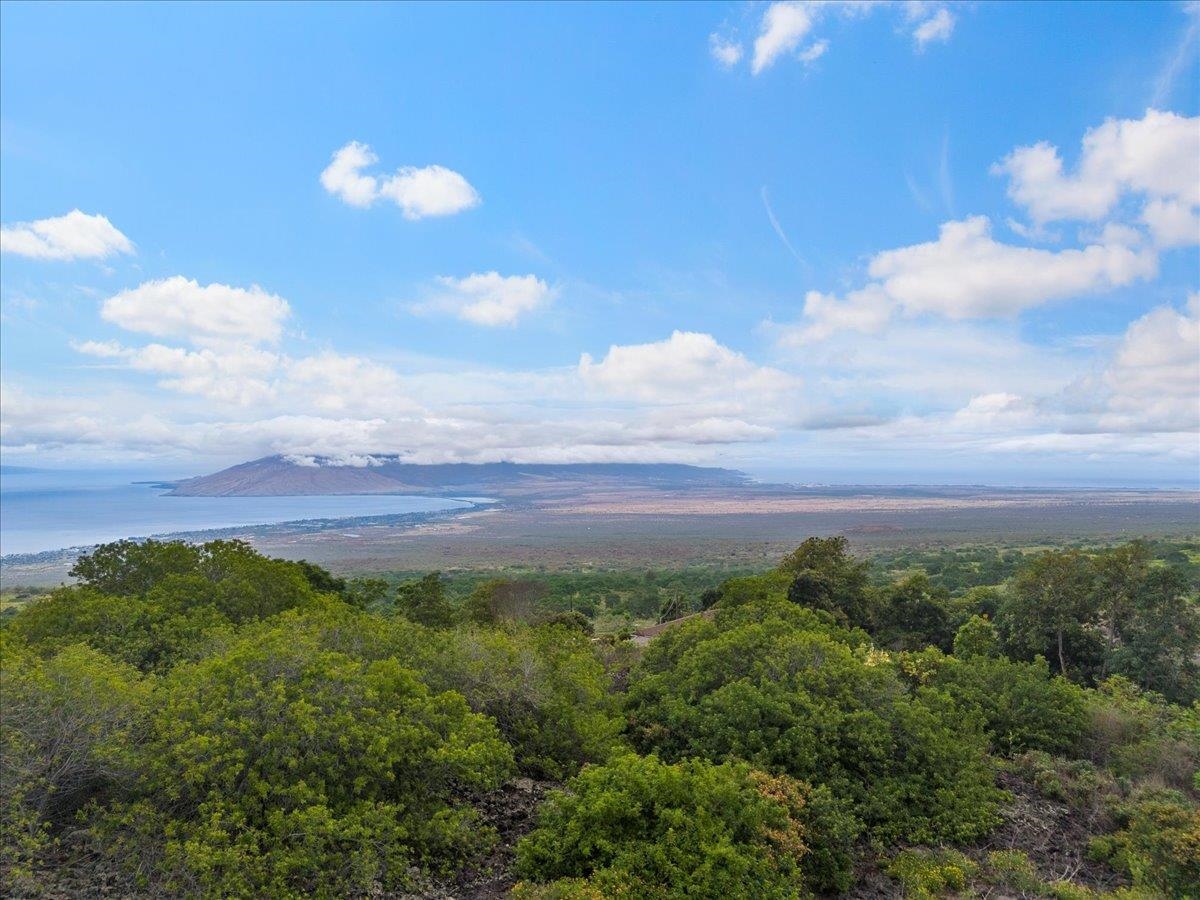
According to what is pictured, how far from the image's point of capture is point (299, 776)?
9.91 m

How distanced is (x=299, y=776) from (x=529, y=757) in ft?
17.5

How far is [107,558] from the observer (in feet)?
72.3

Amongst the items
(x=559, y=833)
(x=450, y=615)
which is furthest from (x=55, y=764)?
(x=450, y=615)

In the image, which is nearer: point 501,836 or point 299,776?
point 299,776

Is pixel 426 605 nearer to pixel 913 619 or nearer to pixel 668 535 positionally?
pixel 913 619

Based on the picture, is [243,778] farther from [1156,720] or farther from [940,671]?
[1156,720]

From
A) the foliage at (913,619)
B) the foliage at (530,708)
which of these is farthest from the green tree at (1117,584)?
the foliage at (530,708)

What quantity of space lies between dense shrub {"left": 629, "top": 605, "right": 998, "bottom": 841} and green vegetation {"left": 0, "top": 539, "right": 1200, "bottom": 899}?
0.06 meters

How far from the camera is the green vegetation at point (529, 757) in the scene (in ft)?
30.9

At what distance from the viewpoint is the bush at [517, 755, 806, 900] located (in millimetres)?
9711

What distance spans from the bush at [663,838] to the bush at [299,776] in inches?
59.9

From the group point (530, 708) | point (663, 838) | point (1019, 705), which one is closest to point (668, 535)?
point (1019, 705)

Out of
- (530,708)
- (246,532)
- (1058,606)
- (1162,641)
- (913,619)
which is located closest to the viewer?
(530,708)

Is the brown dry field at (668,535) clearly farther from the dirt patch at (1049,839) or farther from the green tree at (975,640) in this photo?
the dirt patch at (1049,839)
